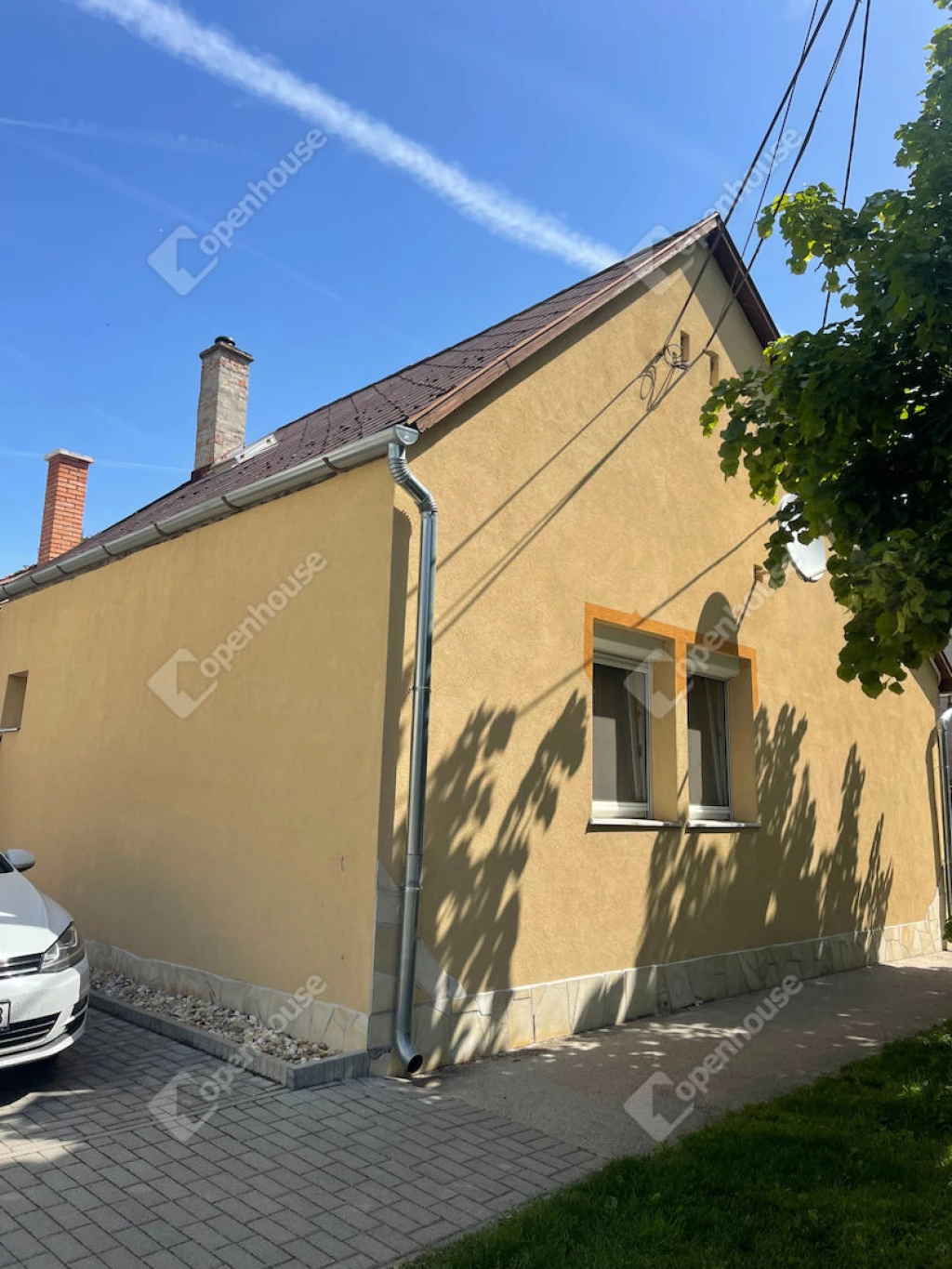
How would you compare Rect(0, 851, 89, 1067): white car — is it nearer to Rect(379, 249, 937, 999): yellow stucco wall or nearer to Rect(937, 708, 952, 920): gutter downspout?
Rect(379, 249, 937, 999): yellow stucco wall

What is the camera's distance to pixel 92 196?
24.7 ft

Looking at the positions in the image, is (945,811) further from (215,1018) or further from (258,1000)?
(215,1018)

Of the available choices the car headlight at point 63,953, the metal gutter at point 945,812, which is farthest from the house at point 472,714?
the metal gutter at point 945,812

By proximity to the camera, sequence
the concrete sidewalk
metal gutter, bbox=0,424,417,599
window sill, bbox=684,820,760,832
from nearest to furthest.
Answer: the concrete sidewalk
metal gutter, bbox=0,424,417,599
window sill, bbox=684,820,760,832

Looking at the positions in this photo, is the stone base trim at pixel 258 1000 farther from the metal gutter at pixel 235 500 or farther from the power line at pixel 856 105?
the power line at pixel 856 105

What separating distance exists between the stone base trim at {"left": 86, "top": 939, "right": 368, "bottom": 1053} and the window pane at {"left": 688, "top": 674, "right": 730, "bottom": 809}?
4.26 m

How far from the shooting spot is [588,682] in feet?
22.9

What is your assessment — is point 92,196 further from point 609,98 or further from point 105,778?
point 105,778

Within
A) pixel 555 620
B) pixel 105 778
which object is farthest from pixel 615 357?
pixel 105 778

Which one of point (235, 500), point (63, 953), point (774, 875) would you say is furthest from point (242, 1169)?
point (774, 875)

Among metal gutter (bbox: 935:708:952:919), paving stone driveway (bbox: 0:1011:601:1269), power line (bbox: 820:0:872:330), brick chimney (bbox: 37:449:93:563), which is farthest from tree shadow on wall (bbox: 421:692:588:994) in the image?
brick chimney (bbox: 37:449:93:563)

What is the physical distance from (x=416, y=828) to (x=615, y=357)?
4557 millimetres

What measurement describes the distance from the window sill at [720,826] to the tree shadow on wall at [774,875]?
0.08 meters

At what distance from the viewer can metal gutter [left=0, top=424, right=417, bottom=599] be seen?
5711 mm
